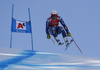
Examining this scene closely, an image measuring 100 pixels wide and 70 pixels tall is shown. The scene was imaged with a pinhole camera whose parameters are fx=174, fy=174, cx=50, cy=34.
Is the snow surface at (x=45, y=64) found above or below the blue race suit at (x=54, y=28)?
below

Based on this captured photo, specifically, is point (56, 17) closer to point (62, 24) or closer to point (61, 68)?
point (62, 24)

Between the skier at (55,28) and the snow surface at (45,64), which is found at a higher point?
the skier at (55,28)

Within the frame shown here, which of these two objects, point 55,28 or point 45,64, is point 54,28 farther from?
point 45,64

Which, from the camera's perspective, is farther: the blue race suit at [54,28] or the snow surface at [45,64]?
the blue race suit at [54,28]

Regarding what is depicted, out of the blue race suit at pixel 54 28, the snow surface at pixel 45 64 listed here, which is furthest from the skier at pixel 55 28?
the snow surface at pixel 45 64

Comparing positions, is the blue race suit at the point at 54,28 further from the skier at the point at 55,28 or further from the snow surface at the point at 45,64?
the snow surface at the point at 45,64

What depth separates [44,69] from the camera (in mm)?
1226

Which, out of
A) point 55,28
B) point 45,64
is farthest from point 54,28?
point 45,64

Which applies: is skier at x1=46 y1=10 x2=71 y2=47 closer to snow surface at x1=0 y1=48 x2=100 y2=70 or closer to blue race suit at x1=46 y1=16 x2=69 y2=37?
blue race suit at x1=46 y1=16 x2=69 y2=37

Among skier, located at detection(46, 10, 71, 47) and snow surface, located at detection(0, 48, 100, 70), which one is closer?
snow surface, located at detection(0, 48, 100, 70)

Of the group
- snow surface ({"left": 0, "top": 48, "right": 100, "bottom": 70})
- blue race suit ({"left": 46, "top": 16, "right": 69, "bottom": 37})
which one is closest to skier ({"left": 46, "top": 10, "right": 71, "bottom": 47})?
blue race suit ({"left": 46, "top": 16, "right": 69, "bottom": 37})

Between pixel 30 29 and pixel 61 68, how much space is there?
4.25 meters

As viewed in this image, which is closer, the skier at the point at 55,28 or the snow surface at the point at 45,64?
the snow surface at the point at 45,64

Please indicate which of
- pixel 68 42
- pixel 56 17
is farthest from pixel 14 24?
pixel 68 42
